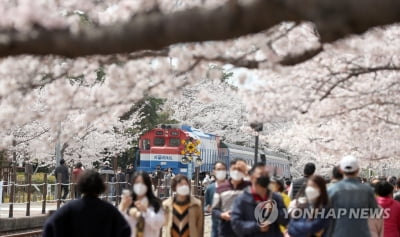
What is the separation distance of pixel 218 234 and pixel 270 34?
9.97 ft

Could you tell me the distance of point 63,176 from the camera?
72.7 feet

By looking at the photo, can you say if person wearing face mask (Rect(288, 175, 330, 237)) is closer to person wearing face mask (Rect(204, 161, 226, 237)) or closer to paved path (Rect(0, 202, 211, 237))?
person wearing face mask (Rect(204, 161, 226, 237))

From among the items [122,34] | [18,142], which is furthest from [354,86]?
[18,142]

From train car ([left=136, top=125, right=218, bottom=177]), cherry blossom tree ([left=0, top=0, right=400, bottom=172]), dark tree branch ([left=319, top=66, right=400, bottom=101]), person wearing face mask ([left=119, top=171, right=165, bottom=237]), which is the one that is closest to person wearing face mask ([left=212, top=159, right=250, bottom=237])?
cherry blossom tree ([left=0, top=0, right=400, bottom=172])

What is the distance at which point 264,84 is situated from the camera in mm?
12531

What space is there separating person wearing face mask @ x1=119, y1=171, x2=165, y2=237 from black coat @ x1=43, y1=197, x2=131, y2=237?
1469mm

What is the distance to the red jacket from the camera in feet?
29.5

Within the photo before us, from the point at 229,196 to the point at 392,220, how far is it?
1.83 meters

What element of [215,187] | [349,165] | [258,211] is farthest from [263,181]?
[215,187]

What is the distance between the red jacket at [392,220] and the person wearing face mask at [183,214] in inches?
80.6

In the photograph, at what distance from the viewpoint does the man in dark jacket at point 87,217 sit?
631 cm

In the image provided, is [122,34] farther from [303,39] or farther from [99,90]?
[303,39]

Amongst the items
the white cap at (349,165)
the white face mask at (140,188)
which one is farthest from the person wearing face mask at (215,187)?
the white cap at (349,165)

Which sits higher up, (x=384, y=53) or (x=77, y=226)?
(x=384, y=53)
